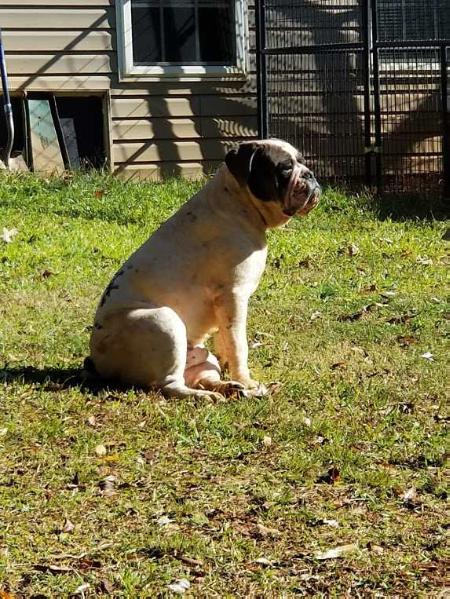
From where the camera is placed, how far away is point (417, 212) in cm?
1274

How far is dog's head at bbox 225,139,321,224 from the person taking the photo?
6.10 m

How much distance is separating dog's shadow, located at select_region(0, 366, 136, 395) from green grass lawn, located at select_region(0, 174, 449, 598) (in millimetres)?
22

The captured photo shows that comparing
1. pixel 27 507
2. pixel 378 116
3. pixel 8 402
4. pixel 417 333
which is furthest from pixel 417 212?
pixel 27 507

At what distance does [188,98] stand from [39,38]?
2057mm

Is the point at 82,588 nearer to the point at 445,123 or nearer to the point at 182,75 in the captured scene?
the point at 445,123

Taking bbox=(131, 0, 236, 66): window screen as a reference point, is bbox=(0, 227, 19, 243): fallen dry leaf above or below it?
below

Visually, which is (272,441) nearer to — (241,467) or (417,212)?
(241,467)

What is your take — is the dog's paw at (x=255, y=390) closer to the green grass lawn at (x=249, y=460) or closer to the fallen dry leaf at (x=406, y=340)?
the green grass lawn at (x=249, y=460)

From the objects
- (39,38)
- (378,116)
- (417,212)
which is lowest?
(417,212)

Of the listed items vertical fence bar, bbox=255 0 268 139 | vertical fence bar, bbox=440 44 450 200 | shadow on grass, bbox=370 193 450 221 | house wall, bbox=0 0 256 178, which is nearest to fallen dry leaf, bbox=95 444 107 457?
shadow on grass, bbox=370 193 450 221

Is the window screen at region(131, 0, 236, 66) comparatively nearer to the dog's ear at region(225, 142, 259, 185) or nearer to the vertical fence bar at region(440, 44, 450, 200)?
the vertical fence bar at region(440, 44, 450, 200)

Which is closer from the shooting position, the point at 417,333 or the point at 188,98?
the point at 417,333

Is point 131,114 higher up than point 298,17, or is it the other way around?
point 298,17

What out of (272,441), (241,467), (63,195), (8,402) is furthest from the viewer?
(63,195)
